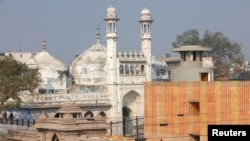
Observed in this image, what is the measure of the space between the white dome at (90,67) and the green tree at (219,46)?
16.7 meters

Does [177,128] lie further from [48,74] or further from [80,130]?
[48,74]

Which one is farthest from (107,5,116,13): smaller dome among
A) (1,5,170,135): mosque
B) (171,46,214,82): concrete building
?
(171,46,214,82): concrete building

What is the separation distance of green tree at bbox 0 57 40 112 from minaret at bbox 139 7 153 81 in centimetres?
1202

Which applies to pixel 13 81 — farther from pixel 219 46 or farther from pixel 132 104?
pixel 219 46

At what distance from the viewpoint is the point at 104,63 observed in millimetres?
45500

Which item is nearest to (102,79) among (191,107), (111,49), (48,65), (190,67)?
(111,49)

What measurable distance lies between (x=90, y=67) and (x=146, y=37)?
4715mm

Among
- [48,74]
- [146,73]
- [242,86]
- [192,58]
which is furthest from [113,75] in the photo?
[242,86]

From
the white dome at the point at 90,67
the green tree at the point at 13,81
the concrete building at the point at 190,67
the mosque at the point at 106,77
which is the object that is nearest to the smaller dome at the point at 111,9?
the mosque at the point at 106,77

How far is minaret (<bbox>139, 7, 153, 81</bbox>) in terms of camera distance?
43.1 meters

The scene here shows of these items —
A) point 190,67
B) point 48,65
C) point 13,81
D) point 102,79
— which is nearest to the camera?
point 190,67

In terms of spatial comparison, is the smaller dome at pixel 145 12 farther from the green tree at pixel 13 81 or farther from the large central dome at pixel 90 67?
the green tree at pixel 13 81

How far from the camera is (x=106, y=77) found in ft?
Result: 138

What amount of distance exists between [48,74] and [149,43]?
24.2 feet
